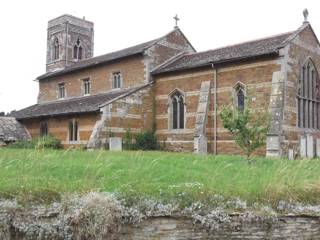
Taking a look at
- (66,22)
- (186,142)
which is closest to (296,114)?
(186,142)

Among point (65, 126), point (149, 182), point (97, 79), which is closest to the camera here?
point (149, 182)

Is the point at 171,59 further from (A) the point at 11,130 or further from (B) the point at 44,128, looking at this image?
(A) the point at 11,130

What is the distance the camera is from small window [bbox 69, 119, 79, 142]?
29141mm

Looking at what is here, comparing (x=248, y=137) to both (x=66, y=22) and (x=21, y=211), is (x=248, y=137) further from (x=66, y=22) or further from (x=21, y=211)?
(x=66, y=22)

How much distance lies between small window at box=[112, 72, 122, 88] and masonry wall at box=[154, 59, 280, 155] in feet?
10.9

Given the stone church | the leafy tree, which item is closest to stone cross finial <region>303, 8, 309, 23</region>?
the stone church

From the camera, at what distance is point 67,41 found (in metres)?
44.6

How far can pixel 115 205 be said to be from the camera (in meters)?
7.99

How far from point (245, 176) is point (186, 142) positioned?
15.9 meters

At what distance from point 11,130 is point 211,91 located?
55.1 feet

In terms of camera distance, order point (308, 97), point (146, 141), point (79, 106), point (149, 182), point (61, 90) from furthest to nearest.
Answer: point (61, 90) < point (79, 106) < point (146, 141) < point (308, 97) < point (149, 182)

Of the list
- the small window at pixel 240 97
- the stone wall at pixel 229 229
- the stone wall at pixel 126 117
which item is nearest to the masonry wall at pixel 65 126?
the stone wall at pixel 126 117

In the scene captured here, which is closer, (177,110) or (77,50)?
(177,110)

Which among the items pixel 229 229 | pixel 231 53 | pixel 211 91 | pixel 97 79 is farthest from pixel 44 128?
pixel 229 229
